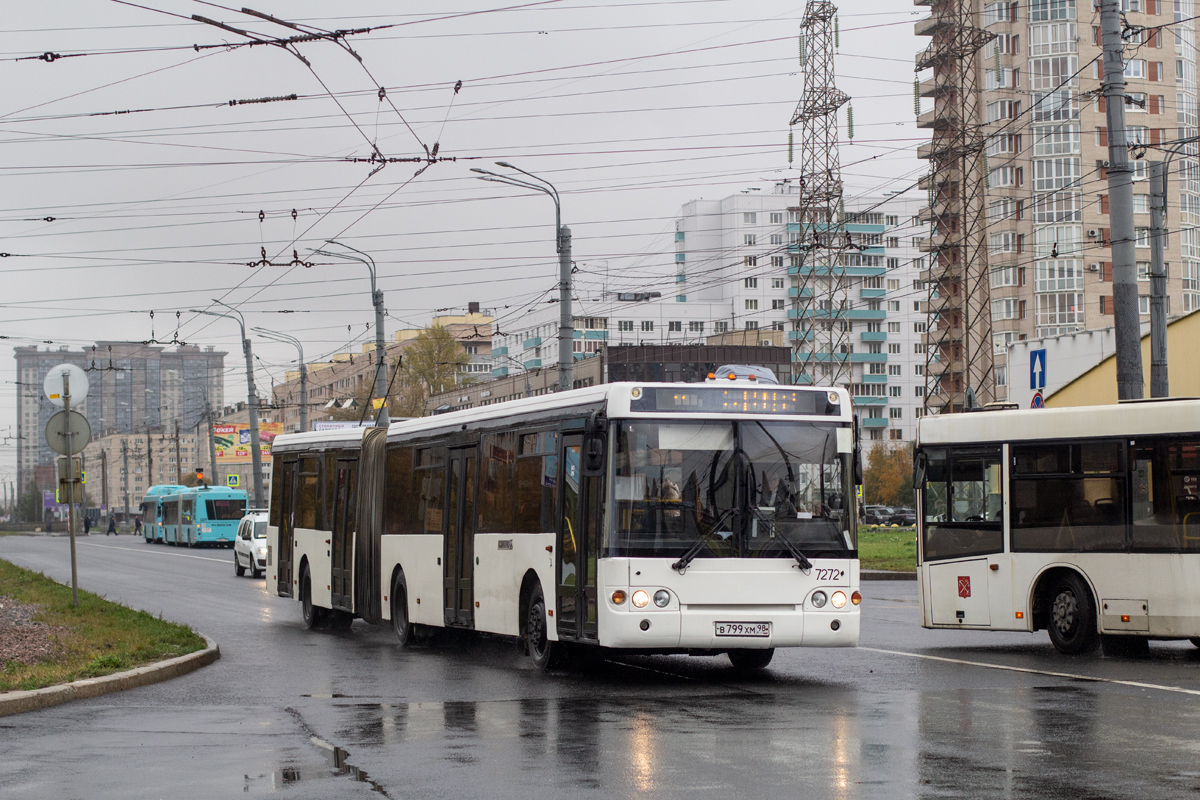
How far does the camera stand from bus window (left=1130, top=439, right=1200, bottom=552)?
15297mm

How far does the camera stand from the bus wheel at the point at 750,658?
14859 millimetres

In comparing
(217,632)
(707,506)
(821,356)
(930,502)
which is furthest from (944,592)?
(821,356)

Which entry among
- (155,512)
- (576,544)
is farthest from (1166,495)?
(155,512)

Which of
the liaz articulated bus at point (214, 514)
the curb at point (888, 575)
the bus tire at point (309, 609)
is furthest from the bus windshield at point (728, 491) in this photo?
the liaz articulated bus at point (214, 514)

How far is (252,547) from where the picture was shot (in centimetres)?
3888

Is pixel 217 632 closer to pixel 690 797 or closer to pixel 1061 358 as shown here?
pixel 690 797

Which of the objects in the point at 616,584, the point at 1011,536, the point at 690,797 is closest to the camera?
the point at 690,797

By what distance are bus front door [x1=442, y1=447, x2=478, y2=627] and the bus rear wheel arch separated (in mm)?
6055

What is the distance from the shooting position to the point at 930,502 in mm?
17875

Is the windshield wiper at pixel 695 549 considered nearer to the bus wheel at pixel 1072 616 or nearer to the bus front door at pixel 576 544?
the bus front door at pixel 576 544

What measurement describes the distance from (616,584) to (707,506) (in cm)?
104

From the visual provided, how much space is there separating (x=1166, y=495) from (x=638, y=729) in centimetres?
739

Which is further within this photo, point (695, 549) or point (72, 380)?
point (72, 380)

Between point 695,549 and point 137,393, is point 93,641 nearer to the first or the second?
point 695,549
